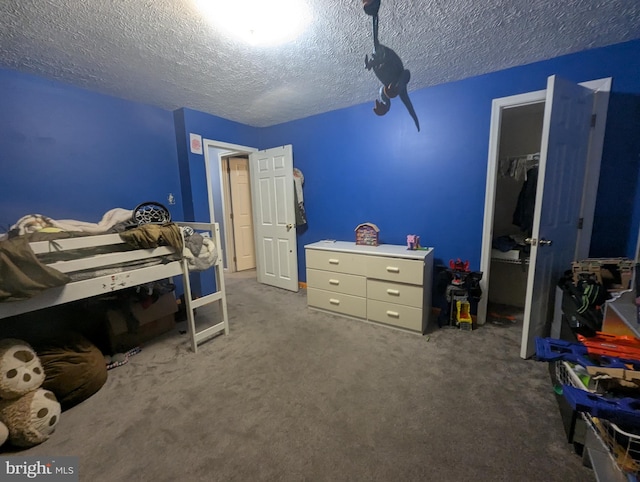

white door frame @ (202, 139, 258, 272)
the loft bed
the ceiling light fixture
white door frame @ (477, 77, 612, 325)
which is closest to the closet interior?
white door frame @ (477, 77, 612, 325)

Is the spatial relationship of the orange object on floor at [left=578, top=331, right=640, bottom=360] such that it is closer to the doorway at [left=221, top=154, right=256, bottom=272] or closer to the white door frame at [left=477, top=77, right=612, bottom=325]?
the white door frame at [left=477, top=77, right=612, bottom=325]

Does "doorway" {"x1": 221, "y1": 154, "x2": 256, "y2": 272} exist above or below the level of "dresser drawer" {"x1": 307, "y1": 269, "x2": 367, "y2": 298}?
above

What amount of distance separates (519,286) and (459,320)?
43.2 inches

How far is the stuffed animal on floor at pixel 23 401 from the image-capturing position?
4.45ft

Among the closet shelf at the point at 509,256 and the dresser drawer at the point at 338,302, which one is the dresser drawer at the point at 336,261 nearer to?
the dresser drawer at the point at 338,302

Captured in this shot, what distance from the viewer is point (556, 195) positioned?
1.91 m

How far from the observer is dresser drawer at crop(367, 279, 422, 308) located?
94.5 inches

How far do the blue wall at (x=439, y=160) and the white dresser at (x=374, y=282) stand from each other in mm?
434

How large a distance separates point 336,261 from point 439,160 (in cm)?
148

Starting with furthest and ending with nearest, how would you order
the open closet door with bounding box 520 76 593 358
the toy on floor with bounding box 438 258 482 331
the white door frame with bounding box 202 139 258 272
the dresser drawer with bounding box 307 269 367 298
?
the white door frame with bounding box 202 139 258 272
the dresser drawer with bounding box 307 269 367 298
the toy on floor with bounding box 438 258 482 331
the open closet door with bounding box 520 76 593 358

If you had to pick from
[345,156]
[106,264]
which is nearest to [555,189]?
[345,156]

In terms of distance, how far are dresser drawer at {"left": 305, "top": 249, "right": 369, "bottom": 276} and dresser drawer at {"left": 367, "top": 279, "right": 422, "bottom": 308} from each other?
0.19 meters

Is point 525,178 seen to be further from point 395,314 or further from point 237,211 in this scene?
point 237,211

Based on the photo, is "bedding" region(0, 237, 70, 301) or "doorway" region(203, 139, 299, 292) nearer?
"bedding" region(0, 237, 70, 301)
